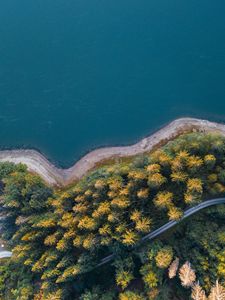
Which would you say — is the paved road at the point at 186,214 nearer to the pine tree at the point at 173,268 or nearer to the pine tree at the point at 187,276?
the pine tree at the point at 173,268

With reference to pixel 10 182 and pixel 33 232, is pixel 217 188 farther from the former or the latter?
pixel 10 182

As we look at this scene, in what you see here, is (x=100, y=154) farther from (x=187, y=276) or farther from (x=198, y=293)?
(x=198, y=293)

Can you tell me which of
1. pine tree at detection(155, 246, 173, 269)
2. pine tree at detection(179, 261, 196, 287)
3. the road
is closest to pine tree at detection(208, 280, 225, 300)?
pine tree at detection(179, 261, 196, 287)

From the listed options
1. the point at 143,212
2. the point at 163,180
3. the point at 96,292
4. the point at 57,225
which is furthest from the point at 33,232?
the point at 163,180

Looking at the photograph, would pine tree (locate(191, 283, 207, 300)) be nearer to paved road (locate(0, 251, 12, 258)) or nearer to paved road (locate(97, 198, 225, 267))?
paved road (locate(97, 198, 225, 267))

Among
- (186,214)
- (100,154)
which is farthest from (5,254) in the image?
(186,214)

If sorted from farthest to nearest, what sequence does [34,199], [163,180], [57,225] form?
[34,199], [57,225], [163,180]

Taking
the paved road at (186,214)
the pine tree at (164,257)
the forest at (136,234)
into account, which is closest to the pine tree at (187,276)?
the forest at (136,234)
